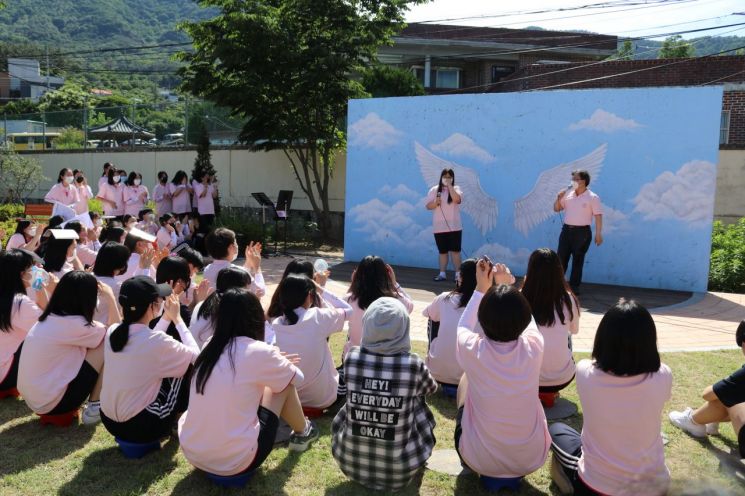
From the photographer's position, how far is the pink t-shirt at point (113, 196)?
12.4 m

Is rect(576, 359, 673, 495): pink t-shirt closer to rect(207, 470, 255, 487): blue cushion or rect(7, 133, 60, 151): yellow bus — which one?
rect(207, 470, 255, 487): blue cushion

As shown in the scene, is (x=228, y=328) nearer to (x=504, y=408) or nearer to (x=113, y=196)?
(x=504, y=408)

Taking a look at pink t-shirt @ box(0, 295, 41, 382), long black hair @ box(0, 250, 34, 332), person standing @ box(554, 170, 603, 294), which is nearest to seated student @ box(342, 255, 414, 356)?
pink t-shirt @ box(0, 295, 41, 382)

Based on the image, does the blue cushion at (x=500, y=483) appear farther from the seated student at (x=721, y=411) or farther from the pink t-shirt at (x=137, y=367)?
the pink t-shirt at (x=137, y=367)

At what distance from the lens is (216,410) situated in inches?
129

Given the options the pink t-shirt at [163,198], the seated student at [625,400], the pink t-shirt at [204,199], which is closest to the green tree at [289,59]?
the pink t-shirt at [204,199]

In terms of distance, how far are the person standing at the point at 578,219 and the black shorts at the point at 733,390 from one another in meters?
4.87

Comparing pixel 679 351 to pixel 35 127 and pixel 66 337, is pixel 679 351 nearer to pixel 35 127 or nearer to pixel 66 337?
pixel 66 337

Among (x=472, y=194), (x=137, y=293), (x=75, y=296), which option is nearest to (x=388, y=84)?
(x=472, y=194)

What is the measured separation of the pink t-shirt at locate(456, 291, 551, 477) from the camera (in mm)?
3311

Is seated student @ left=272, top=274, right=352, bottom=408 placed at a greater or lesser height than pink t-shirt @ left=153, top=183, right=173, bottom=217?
lesser

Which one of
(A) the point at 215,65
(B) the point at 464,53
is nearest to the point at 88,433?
(A) the point at 215,65

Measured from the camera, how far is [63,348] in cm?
417

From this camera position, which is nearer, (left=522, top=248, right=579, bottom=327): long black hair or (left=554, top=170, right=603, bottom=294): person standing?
(left=522, top=248, right=579, bottom=327): long black hair
